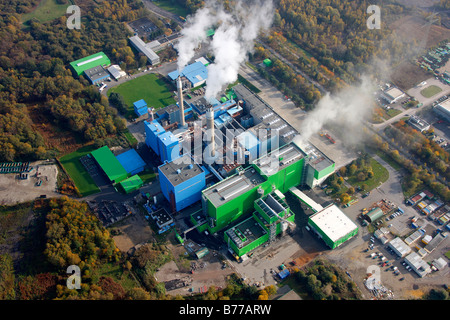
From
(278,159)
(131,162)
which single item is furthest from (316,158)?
(131,162)

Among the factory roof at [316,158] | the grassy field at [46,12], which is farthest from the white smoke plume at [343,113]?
the grassy field at [46,12]

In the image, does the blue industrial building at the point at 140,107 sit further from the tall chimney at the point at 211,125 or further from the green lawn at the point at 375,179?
the green lawn at the point at 375,179

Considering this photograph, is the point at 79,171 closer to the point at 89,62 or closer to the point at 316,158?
the point at 89,62

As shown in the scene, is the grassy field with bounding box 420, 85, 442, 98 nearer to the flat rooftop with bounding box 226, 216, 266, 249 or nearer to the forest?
the flat rooftop with bounding box 226, 216, 266, 249

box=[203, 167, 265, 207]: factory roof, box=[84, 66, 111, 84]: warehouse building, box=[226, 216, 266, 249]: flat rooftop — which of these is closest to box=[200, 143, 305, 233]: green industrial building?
box=[203, 167, 265, 207]: factory roof

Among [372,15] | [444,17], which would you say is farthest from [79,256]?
[444,17]

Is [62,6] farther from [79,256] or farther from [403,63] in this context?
[403,63]
